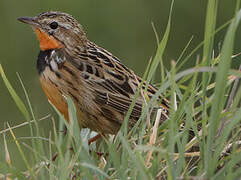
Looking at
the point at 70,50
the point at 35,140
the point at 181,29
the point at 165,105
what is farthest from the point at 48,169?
the point at 181,29

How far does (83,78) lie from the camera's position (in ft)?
15.5

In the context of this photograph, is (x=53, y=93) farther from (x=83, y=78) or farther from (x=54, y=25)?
(x=54, y=25)

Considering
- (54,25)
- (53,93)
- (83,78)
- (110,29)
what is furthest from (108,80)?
(110,29)

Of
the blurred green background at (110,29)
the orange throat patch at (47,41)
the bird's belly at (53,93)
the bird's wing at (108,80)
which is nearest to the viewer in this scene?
the bird's belly at (53,93)

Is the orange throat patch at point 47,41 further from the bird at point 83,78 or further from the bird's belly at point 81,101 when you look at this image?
the bird's belly at point 81,101

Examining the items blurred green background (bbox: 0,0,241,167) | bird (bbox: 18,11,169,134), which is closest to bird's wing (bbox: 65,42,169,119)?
bird (bbox: 18,11,169,134)

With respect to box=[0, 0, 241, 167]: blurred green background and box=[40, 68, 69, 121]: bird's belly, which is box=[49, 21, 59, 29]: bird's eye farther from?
box=[0, 0, 241, 167]: blurred green background

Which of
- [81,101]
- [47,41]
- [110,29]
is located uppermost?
[47,41]

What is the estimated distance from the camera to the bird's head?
4.92 m

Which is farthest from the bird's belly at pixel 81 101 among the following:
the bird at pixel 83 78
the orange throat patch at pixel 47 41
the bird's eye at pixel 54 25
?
the bird's eye at pixel 54 25

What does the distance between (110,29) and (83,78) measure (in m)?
3.63

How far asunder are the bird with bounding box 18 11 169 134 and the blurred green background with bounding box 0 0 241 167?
312 cm

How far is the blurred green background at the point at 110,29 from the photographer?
8.20 m

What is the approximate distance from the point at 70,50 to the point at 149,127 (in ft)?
5.01
